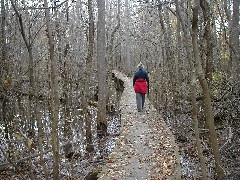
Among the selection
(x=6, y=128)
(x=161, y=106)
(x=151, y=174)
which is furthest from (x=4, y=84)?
(x=161, y=106)

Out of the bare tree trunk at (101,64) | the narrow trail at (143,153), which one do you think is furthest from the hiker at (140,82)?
the bare tree trunk at (101,64)

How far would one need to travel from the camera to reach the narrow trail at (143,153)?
702 cm

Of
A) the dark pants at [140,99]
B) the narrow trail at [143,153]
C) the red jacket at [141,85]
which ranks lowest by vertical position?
the narrow trail at [143,153]

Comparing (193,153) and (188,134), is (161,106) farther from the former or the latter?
(193,153)

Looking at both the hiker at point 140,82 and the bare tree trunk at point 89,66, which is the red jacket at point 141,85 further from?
the bare tree trunk at point 89,66

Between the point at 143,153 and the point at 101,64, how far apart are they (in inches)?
230

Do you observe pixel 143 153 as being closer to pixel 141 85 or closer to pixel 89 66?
pixel 89 66

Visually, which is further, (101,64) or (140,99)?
(101,64)

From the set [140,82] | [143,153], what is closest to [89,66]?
[140,82]

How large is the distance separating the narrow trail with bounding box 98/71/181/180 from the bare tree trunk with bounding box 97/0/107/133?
5.37 feet

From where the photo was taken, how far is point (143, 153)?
27.6ft

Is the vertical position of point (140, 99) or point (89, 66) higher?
point (89, 66)

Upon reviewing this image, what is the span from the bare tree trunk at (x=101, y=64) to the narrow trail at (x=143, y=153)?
1.64m

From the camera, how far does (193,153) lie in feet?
34.8
